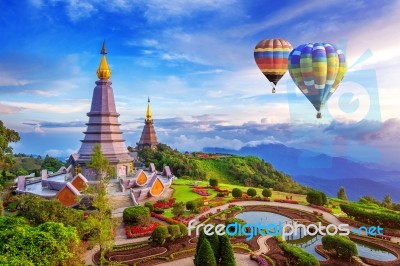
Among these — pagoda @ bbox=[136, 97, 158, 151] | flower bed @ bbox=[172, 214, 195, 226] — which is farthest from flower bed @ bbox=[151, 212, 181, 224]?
pagoda @ bbox=[136, 97, 158, 151]

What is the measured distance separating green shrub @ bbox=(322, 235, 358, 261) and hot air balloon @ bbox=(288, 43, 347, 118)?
39.1 feet

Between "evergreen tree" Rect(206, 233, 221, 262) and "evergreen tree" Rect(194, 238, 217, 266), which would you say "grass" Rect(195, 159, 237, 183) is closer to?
"evergreen tree" Rect(206, 233, 221, 262)

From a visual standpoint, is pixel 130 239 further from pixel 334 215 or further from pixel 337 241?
pixel 334 215

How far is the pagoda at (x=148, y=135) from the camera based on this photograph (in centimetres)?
7450

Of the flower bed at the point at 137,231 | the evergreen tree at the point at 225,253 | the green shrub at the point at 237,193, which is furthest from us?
the green shrub at the point at 237,193

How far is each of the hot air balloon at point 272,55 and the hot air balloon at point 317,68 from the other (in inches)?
83.0

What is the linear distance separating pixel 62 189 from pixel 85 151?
7.92 metres

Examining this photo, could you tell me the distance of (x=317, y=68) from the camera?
27.2 m

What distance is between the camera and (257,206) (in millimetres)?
35719

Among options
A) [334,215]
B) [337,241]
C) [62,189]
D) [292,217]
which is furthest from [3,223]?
[334,215]

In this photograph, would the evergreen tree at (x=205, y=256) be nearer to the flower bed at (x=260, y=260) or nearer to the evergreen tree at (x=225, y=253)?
the evergreen tree at (x=225, y=253)

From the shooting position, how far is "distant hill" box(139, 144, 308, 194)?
2269 inches

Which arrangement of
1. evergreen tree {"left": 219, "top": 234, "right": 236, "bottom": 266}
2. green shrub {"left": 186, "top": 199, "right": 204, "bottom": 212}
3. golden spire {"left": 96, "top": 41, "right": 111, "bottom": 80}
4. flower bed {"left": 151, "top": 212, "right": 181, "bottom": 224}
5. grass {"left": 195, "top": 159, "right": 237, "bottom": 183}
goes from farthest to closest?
grass {"left": 195, "top": 159, "right": 237, "bottom": 183}, golden spire {"left": 96, "top": 41, "right": 111, "bottom": 80}, green shrub {"left": 186, "top": 199, "right": 204, "bottom": 212}, flower bed {"left": 151, "top": 212, "right": 181, "bottom": 224}, evergreen tree {"left": 219, "top": 234, "right": 236, "bottom": 266}

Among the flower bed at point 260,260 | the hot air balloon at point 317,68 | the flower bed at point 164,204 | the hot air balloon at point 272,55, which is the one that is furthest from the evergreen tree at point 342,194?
the flower bed at point 260,260
